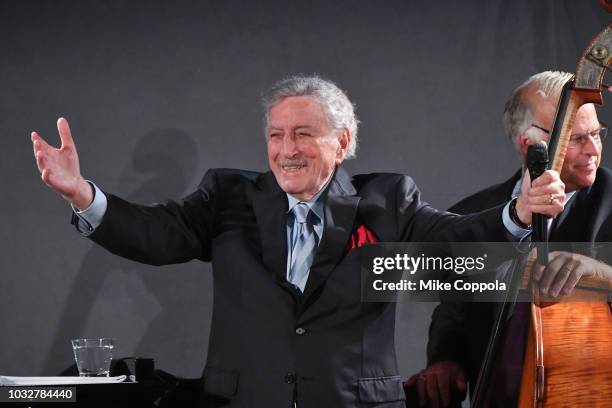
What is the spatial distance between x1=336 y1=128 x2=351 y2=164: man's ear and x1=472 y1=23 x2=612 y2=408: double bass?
63 cm

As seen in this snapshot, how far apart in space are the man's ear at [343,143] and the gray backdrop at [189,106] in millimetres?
258

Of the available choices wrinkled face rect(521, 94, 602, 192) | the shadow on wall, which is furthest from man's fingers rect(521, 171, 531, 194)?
the shadow on wall

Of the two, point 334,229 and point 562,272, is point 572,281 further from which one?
point 334,229

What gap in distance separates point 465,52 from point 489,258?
0.72 m

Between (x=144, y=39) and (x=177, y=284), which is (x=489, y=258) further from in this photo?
(x=144, y=39)

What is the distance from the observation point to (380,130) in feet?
9.37

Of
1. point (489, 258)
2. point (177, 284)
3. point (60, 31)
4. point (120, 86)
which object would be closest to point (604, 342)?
point (489, 258)

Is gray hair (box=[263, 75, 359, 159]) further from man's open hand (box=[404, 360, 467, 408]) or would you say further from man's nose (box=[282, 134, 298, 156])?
man's open hand (box=[404, 360, 467, 408])

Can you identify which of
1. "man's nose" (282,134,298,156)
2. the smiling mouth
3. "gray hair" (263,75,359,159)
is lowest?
the smiling mouth

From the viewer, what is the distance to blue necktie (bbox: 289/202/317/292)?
2420mm

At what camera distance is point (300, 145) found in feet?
8.07

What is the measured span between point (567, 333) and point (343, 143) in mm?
861

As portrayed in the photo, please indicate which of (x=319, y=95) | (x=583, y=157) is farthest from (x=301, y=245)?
(x=583, y=157)

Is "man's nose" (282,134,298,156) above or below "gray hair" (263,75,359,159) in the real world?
below
